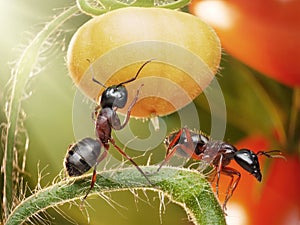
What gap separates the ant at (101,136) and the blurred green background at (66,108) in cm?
9

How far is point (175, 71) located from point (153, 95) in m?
0.02

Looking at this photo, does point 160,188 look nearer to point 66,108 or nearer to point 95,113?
point 95,113

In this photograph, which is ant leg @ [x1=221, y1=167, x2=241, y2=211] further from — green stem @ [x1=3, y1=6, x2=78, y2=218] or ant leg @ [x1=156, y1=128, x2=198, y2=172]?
green stem @ [x1=3, y1=6, x2=78, y2=218]

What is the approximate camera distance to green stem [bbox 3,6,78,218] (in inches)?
22.0

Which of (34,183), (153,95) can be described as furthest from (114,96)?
(34,183)

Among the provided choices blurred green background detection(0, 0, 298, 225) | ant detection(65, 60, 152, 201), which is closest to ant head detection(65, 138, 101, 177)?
ant detection(65, 60, 152, 201)

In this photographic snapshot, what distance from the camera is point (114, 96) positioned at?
48cm

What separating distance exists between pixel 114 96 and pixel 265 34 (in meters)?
0.16

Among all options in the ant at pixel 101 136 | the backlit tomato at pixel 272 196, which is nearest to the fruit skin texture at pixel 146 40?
the ant at pixel 101 136

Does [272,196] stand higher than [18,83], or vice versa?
[18,83]

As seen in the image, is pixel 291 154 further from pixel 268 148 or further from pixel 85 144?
→ pixel 85 144

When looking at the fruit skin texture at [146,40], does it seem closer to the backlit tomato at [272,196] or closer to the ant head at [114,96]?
the ant head at [114,96]

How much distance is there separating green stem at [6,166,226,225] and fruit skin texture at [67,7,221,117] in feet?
0.22

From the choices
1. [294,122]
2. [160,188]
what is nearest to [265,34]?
[294,122]
